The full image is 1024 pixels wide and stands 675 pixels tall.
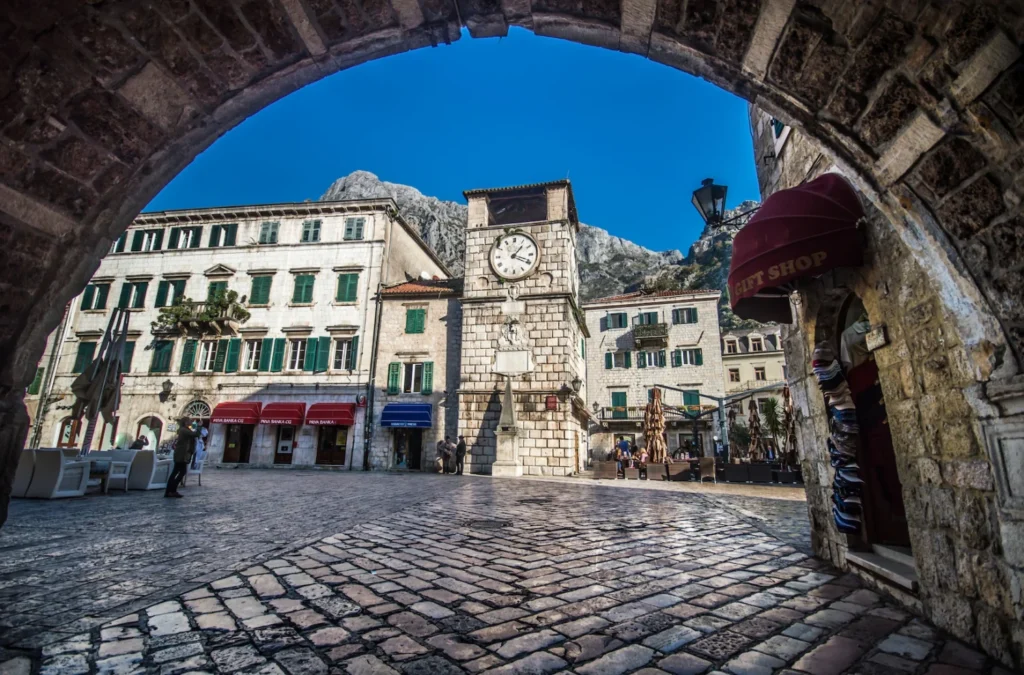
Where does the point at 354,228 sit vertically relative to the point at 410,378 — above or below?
above

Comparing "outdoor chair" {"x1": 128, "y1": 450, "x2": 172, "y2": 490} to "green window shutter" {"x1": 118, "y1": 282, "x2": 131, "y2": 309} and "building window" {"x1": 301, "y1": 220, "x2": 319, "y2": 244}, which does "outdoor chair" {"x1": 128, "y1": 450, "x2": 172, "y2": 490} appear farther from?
"green window shutter" {"x1": 118, "y1": 282, "x2": 131, "y2": 309}

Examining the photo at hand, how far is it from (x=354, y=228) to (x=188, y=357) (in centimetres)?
1066

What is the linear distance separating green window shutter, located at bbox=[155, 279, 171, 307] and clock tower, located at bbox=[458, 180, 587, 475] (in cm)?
1665

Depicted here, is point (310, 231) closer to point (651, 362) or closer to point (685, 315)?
point (651, 362)

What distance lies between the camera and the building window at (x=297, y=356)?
23.1 meters

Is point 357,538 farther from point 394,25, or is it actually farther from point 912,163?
point 912,163

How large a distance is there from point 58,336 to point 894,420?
34143 millimetres

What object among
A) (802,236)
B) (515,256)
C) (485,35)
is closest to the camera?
(485,35)

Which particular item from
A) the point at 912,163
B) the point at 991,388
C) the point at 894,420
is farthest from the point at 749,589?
the point at 912,163

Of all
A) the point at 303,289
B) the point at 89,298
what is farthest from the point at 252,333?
the point at 89,298

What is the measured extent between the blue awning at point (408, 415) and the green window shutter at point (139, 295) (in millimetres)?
15175

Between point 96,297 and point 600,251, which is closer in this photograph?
point 96,297

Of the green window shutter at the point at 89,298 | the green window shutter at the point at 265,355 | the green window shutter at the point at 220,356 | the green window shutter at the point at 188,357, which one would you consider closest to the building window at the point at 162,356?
the green window shutter at the point at 188,357

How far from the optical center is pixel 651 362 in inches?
1286
